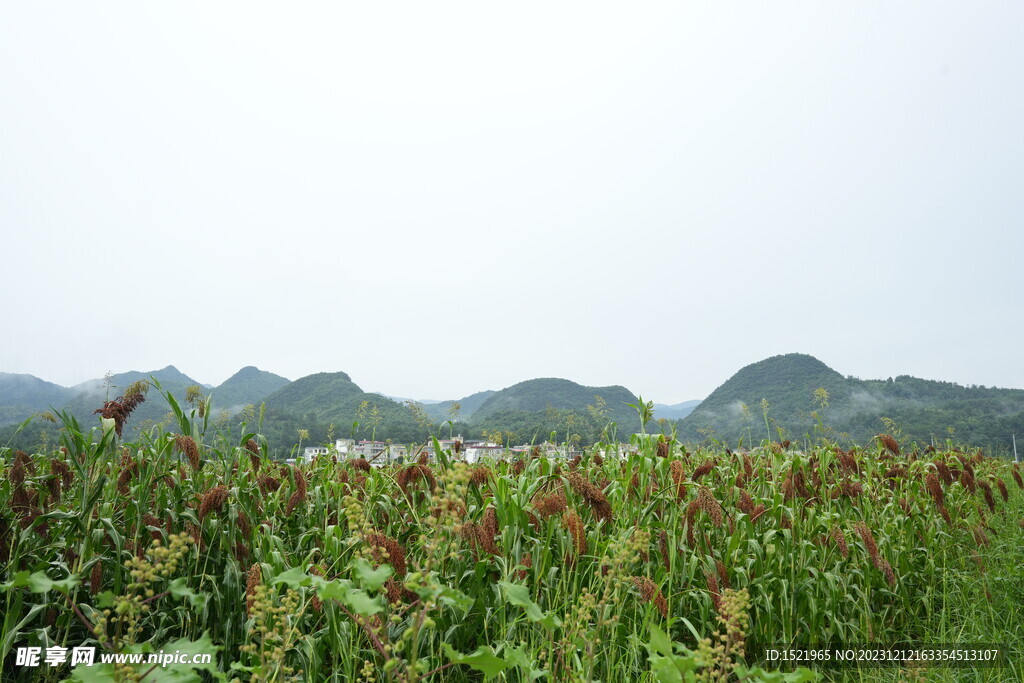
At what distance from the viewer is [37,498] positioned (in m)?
3.06

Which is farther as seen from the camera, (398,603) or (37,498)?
(37,498)

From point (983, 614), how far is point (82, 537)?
5.14 metres

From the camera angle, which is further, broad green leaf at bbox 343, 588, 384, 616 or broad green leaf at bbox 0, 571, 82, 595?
broad green leaf at bbox 0, 571, 82, 595

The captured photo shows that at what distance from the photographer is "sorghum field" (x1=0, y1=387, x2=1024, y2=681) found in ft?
8.00

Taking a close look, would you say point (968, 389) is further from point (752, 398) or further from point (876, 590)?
point (876, 590)

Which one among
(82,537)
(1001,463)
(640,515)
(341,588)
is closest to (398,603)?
(341,588)

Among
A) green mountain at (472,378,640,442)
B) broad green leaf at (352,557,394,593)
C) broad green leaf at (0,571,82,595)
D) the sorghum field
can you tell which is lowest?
the sorghum field

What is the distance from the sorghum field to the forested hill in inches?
57.1

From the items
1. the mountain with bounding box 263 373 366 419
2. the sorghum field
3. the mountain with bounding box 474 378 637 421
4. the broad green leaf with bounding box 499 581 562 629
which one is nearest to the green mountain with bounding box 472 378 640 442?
the mountain with bounding box 474 378 637 421

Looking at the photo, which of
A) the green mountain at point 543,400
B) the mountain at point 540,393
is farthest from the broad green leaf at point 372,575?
the mountain at point 540,393

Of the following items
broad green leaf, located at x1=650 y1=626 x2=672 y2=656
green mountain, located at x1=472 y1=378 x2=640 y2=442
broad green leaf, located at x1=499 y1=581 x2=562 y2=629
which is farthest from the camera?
green mountain, located at x1=472 y1=378 x2=640 y2=442

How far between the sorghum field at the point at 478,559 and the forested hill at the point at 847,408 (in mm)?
1449

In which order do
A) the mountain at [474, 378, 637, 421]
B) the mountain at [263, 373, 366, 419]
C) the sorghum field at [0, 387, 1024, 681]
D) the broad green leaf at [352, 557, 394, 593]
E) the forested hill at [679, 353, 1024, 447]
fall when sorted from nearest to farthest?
the broad green leaf at [352, 557, 394, 593], the sorghum field at [0, 387, 1024, 681], the forested hill at [679, 353, 1024, 447], the mountain at [263, 373, 366, 419], the mountain at [474, 378, 637, 421]

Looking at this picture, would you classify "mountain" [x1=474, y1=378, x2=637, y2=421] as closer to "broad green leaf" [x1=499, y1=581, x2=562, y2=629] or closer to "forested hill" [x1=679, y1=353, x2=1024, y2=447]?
"forested hill" [x1=679, y1=353, x2=1024, y2=447]
